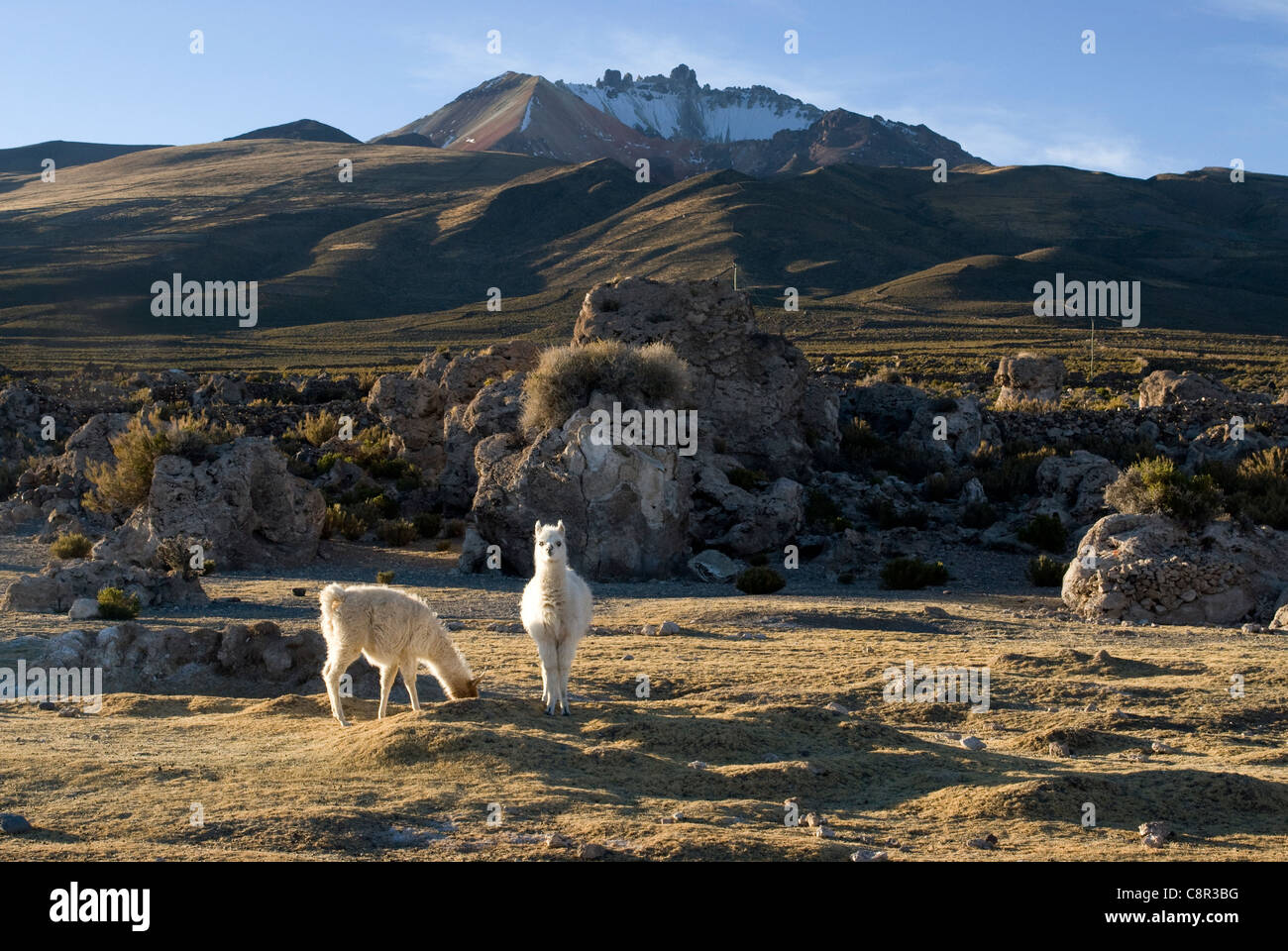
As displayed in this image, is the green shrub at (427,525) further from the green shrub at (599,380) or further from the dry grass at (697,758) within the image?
the dry grass at (697,758)

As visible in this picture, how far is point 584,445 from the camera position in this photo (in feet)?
56.0

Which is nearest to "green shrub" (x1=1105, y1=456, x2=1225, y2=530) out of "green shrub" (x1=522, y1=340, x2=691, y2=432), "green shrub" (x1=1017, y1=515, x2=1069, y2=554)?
"green shrub" (x1=1017, y1=515, x2=1069, y2=554)

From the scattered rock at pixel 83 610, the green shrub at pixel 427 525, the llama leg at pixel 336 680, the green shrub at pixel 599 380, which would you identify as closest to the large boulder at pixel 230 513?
the green shrub at pixel 427 525

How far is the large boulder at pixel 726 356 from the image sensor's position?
23109 millimetres

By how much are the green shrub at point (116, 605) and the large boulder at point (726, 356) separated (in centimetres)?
1174

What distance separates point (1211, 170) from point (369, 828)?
192 metres

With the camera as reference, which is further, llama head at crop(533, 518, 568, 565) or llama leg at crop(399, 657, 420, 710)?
llama head at crop(533, 518, 568, 565)

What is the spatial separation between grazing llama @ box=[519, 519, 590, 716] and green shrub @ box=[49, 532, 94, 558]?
10735mm

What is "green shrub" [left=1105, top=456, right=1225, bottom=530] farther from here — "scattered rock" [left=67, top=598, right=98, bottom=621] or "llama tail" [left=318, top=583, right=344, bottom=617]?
"scattered rock" [left=67, top=598, right=98, bottom=621]

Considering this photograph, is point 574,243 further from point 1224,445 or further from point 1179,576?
point 1179,576

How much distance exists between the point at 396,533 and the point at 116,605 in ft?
24.0

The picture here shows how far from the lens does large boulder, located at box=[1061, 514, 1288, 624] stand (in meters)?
13.7

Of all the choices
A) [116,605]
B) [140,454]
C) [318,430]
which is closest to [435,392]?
[318,430]
